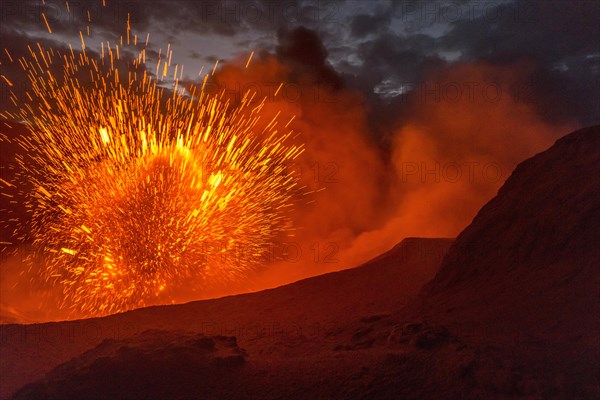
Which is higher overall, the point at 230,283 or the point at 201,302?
the point at 230,283

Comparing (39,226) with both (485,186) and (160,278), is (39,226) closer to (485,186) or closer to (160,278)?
(160,278)

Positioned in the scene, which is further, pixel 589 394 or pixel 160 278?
pixel 160 278

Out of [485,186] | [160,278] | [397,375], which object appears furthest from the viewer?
[485,186]

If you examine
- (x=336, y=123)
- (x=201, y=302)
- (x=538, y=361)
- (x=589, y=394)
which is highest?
(x=336, y=123)

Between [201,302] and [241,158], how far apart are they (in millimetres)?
4148

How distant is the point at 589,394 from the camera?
357 centimetres

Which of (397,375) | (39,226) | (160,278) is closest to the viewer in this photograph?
(397,375)

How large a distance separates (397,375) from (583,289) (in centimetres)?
211

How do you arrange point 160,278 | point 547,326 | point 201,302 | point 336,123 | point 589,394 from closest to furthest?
point 589,394, point 547,326, point 201,302, point 160,278, point 336,123

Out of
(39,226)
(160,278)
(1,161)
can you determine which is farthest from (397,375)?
(1,161)

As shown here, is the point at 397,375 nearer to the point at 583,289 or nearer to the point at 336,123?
the point at 583,289

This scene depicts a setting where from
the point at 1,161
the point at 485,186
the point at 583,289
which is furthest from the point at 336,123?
the point at 583,289

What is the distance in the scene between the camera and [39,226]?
15.9 m

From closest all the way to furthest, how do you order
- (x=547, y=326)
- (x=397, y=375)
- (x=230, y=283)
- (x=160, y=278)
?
1. (x=397, y=375)
2. (x=547, y=326)
3. (x=160, y=278)
4. (x=230, y=283)
